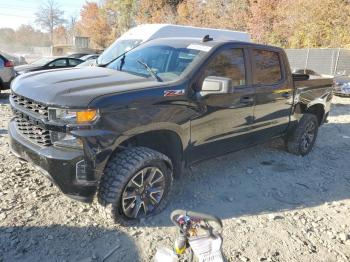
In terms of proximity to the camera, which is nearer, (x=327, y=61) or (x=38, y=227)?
(x=38, y=227)

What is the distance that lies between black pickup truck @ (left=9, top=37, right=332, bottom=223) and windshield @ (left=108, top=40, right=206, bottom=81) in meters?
0.01

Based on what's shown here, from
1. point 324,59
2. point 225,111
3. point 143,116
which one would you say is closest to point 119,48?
point 225,111

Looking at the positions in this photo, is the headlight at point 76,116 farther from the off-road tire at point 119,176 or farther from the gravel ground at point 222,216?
the gravel ground at point 222,216

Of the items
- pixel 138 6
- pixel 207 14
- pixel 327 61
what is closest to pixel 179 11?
pixel 207 14

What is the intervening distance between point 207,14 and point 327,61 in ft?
58.9

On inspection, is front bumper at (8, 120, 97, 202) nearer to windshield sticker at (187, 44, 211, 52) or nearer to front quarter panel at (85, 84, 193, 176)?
front quarter panel at (85, 84, 193, 176)

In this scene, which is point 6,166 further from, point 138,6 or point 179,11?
point 138,6

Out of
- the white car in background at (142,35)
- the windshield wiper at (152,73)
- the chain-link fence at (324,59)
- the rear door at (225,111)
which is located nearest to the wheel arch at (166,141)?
the rear door at (225,111)

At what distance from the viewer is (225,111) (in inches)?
153

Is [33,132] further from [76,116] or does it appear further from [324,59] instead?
[324,59]

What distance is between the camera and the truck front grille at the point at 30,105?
297 cm

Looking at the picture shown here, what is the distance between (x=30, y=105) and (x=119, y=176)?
108 centimetres

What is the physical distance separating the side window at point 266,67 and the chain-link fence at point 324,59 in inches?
579

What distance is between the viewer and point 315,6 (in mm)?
21281
